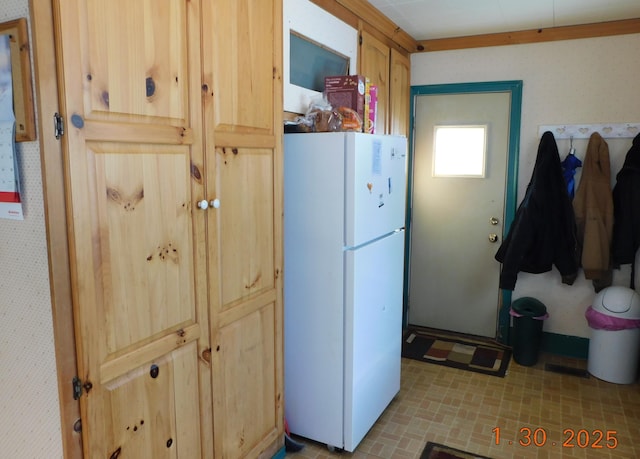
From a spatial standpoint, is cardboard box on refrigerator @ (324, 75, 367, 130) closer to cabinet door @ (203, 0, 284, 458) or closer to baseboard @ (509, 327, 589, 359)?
cabinet door @ (203, 0, 284, 458)

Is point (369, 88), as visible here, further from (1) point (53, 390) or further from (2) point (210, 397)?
(1) point (53, 390)

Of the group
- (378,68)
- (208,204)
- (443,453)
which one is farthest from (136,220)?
(378,68)

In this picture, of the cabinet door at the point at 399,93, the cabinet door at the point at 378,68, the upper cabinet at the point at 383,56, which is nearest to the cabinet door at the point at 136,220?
the upper cabinet at the point at 383,56

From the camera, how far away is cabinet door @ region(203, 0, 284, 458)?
169 centimetres

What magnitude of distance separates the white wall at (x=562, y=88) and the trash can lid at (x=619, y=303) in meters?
0.32

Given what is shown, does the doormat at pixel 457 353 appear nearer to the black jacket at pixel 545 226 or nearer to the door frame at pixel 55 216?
the black jacket at pixel 545 226

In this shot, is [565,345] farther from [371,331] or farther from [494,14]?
[494,14]

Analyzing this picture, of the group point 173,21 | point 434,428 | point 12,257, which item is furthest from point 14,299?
point 434,428

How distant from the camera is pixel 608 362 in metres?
3.13

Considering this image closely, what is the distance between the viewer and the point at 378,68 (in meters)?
3.25

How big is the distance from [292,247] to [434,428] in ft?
4.19

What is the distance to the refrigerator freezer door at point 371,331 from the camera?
7.48 ft

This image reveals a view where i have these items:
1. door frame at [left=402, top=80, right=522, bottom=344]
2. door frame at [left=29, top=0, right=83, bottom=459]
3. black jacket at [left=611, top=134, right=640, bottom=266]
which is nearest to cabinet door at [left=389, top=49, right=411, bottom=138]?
door frame at [left=402, top=80, right=522, bottom=344]

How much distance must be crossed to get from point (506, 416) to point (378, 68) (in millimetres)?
2307
